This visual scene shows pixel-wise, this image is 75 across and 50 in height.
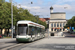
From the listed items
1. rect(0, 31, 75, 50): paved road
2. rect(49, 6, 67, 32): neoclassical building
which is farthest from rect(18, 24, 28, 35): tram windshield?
rect(49, 6, 67, 32): neoclassical building

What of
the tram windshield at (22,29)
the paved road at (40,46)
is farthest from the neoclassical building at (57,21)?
the paved road at (40,46)

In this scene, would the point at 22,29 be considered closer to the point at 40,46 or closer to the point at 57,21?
the point at 40,46

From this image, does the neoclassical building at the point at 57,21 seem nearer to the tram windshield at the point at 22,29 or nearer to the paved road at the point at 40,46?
the tram windshield at the point at 22,29

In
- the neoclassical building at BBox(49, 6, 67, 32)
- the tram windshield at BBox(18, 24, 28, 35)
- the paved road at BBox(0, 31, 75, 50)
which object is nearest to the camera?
the paved road at BBox(0, 31, 75, 50)

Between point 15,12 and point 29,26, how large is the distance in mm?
30257

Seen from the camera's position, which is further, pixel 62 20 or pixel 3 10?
pixel 62 20

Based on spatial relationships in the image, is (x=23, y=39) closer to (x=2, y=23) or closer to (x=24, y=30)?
(x=24, y=30)

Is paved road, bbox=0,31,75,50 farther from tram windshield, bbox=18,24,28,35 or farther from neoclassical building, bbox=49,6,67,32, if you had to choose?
neoclassical building, bbox=49,6,67,32

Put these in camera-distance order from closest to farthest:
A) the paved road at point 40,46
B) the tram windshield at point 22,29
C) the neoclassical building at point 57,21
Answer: the paved road at point 40,46, the tram windshield at point 22,29, the neoclassical building at point 57,21

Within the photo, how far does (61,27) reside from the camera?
509ft

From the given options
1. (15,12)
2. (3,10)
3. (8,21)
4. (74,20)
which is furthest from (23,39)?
(74,20)

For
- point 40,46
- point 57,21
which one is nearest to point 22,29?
point 40,46

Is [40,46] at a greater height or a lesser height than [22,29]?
lesser

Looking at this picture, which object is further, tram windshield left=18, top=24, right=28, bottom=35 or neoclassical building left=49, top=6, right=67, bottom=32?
neoclassical building left=49, top=6, right=67, bottom=32
